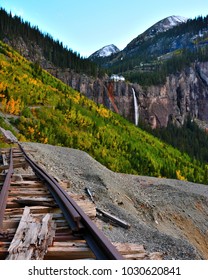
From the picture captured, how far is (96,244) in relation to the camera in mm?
3949

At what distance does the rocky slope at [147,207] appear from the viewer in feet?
26.6

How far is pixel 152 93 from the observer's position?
119375mm

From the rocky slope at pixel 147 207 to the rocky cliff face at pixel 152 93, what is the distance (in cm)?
7748

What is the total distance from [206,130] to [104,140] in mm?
112313

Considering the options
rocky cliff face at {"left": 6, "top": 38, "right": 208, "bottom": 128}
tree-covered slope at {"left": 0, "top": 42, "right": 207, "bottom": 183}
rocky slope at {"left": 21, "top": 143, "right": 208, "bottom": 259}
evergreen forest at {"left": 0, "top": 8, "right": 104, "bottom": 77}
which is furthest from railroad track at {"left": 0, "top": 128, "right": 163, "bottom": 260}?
evergreen forest at {"left": 0, "top": 8, "right": 104, "bottom": 77}

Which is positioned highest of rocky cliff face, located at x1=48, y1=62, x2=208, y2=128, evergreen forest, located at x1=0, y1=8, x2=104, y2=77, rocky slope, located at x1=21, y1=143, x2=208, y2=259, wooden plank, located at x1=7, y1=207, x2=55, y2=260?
evergreen forest, located at x1=0, y1=8, x2=104, y2=77

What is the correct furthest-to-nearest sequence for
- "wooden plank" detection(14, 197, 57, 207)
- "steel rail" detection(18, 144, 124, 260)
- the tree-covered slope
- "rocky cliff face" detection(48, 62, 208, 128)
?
"rocky cliff face" detection(48, 62, 208, 128) → the tree-covered slope → "wooden plank" detection(14, 197, 57, 207) → "steel rail" detection(18, 144, 124, 260)

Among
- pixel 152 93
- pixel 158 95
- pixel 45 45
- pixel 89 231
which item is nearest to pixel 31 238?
pixel 89 231

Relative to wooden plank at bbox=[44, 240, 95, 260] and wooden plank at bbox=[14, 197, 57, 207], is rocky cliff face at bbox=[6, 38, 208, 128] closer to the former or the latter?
wooden plank at bbox=[14, 197, 57, 207]

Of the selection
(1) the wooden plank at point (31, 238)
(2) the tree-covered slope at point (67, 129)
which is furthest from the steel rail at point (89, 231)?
(2) the tree-covered slope at point (67, 129)

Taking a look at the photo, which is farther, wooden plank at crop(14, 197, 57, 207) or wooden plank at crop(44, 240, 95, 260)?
wooden plank at crop(14, 197, 57, 207)

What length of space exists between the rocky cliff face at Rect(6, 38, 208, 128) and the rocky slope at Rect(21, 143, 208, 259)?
254 feet

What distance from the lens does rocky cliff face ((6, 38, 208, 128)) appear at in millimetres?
95688

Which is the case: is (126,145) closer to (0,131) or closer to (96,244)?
(0,131)
